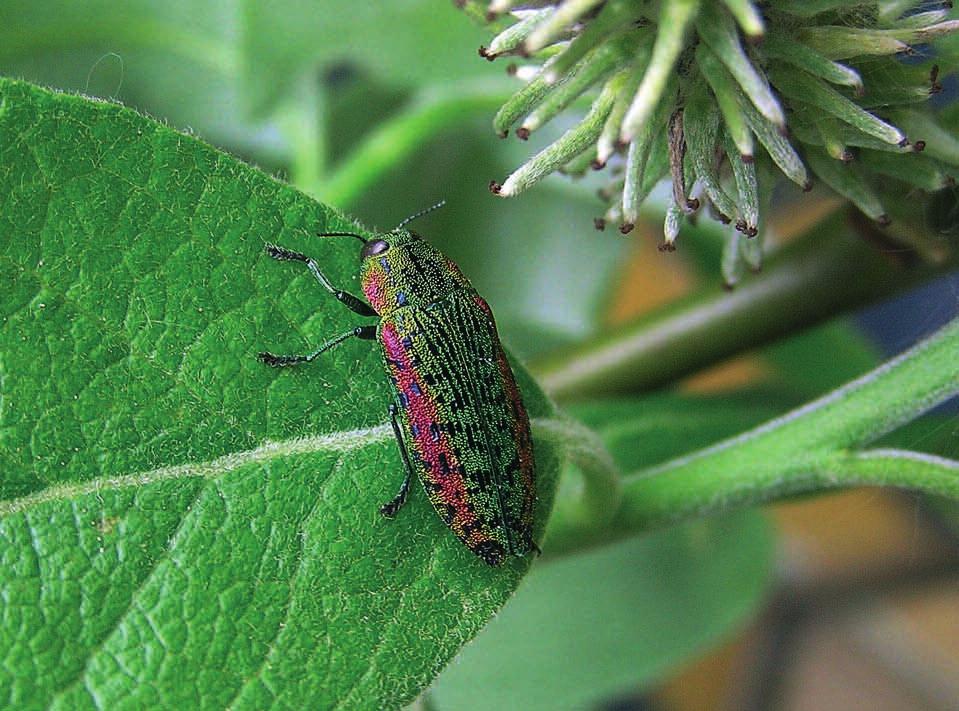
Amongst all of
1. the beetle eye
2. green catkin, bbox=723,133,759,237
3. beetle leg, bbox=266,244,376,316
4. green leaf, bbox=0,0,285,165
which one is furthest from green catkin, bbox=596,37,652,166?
green leaf, bbox=0,0,285,165

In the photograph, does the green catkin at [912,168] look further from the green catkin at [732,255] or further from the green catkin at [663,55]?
the green catkin at [663,55]

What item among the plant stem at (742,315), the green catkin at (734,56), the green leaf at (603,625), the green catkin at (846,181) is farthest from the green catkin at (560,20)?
the green leaf at (603,625)

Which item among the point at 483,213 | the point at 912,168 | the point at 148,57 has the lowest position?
the point at 483,213

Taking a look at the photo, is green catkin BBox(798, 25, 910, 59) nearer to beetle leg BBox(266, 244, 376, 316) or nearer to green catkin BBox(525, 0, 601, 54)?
green catkin BBox(525, 0, 601, 54)

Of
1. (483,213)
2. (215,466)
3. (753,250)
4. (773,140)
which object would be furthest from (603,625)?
(773,140)

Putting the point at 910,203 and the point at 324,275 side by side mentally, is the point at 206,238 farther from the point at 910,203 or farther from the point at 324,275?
the point at 910,203

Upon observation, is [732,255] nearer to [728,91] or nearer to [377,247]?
[728,91]

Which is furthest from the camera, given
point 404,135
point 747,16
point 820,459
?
point 404,135
